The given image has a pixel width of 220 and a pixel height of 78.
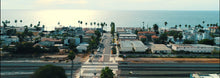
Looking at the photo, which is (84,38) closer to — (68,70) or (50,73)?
(68,70)

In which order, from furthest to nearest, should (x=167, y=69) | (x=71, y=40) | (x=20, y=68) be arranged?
(x=71, y=40), (x=167, y=69), (x=20, y=68)

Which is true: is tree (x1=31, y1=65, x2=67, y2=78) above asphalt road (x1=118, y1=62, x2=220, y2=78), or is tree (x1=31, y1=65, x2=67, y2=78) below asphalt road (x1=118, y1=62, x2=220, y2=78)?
above

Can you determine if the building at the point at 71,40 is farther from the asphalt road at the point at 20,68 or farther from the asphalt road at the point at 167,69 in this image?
the asphalt road at the point at 167,69

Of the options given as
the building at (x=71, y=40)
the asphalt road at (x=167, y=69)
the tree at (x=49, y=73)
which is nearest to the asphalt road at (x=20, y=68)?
the asphalt road at (x=167, y=69)

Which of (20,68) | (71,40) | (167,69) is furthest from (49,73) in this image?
(71,40)

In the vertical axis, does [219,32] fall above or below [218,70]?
above

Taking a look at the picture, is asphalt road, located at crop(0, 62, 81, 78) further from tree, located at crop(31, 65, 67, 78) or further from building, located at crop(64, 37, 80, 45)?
building, located at crop(64, 37, 80, 45)

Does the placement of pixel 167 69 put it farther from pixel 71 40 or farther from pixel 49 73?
pixel 71 40

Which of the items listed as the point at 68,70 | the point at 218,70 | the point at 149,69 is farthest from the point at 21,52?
the point at 218,70

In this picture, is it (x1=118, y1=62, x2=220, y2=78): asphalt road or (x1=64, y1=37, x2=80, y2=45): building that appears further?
(x1=64, y1=37, x2=80, y2=45): building

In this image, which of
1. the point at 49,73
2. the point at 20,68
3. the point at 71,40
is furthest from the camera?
the point at 71,40

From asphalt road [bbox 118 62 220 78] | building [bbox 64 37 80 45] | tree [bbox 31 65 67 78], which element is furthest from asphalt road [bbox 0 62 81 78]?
building [bbox 64 37 80 45]
